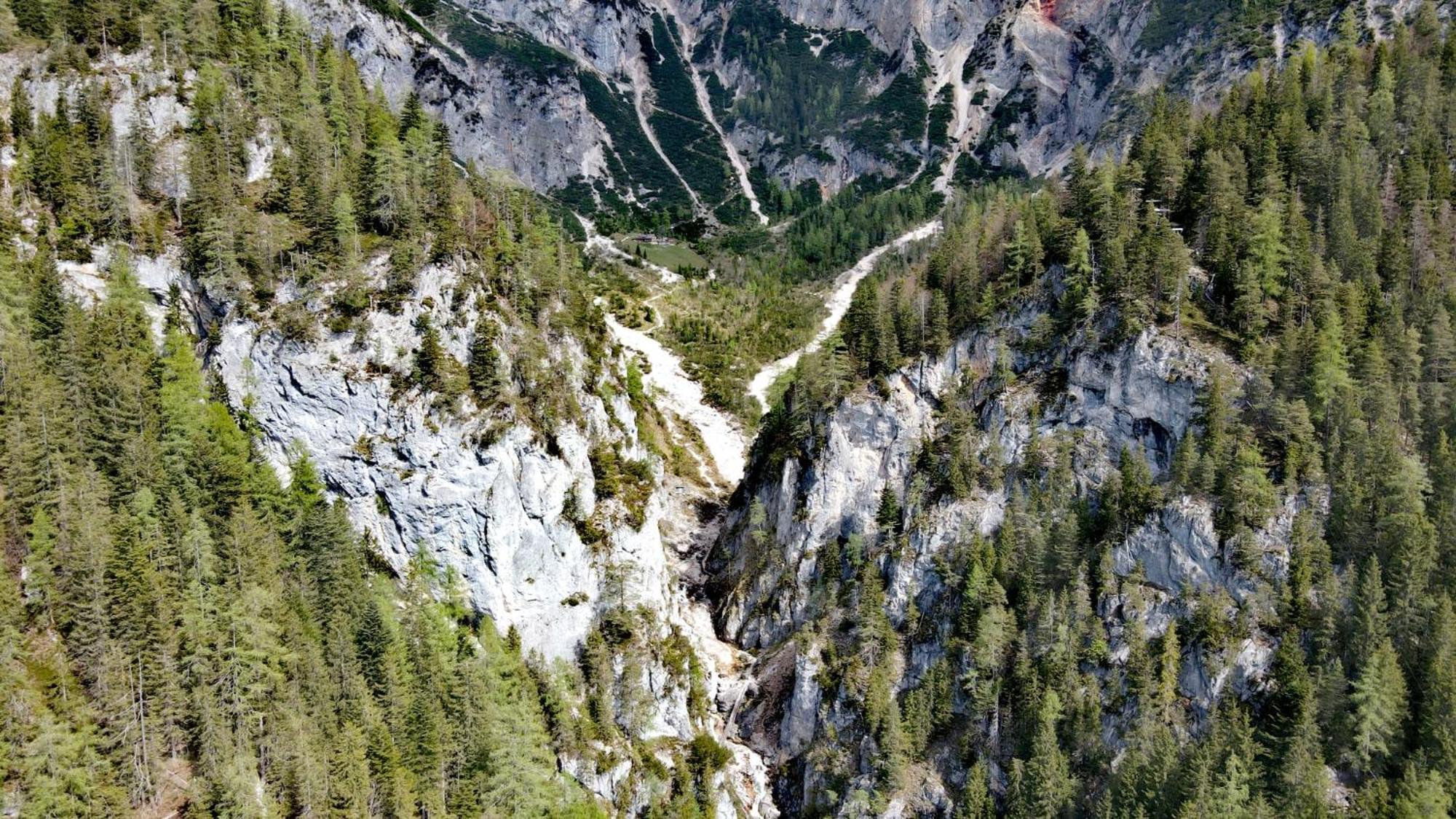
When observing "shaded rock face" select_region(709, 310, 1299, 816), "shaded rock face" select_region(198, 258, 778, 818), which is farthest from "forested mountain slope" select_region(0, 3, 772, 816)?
"shaded rock face" select_region(709, 310, 1299, 816)

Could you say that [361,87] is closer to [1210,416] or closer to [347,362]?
[347,362]

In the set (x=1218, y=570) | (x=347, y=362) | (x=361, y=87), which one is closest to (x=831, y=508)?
(x=1218, y=570)

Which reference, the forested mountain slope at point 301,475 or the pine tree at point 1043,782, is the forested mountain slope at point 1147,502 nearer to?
the pine tree at point 1043,782

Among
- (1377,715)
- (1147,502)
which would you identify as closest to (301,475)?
(1147,502)

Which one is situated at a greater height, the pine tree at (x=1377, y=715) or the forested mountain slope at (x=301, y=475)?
the forested mountain slope at (x=301, y=475)

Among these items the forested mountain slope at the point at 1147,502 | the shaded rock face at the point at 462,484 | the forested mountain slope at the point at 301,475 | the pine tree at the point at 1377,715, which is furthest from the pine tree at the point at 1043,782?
the forested mountain slope at the point at 301,475

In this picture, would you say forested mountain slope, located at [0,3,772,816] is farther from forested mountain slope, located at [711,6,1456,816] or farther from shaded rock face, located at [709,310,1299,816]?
forested mountain slope, located at [711,6,1456,816]
